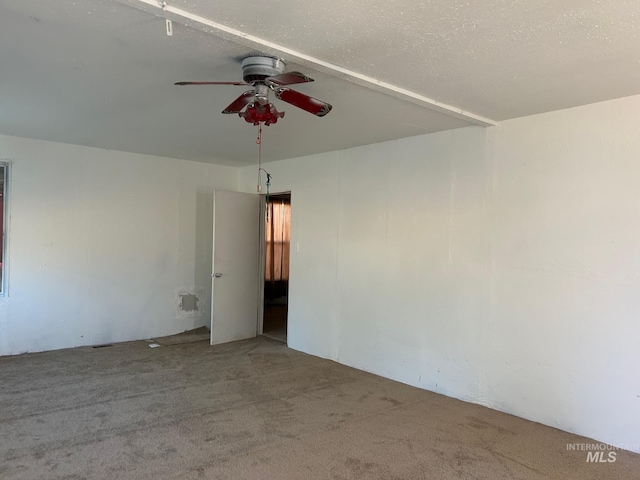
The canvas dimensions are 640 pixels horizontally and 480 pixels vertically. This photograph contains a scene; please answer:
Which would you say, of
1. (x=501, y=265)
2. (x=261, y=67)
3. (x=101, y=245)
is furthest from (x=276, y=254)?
(x=261, y=67)

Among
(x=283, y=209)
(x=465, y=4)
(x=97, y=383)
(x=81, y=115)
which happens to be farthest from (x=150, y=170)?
(x=465, y=4)

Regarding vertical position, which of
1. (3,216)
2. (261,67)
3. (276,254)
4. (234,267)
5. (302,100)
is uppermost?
(261,67)

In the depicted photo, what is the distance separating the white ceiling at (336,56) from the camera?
1.89 meters

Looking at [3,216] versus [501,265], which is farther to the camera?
[3,216]

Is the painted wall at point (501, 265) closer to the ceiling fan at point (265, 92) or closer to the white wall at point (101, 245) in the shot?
the ceiling fan at point (265, 92)

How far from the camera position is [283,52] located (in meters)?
2.27

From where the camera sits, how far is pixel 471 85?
275 cm

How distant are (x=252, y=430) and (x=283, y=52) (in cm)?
245

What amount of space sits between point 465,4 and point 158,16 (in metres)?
1.32

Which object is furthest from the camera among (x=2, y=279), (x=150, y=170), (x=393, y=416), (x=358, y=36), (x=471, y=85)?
(x=150, y=170)

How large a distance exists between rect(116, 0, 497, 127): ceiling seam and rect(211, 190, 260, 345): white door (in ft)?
10.5

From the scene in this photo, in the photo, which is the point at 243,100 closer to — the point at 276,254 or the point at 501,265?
the point at 501,265

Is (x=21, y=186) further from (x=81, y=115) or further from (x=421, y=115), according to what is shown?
(x=421, y=115)

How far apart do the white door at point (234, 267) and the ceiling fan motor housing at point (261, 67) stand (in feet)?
10.5
